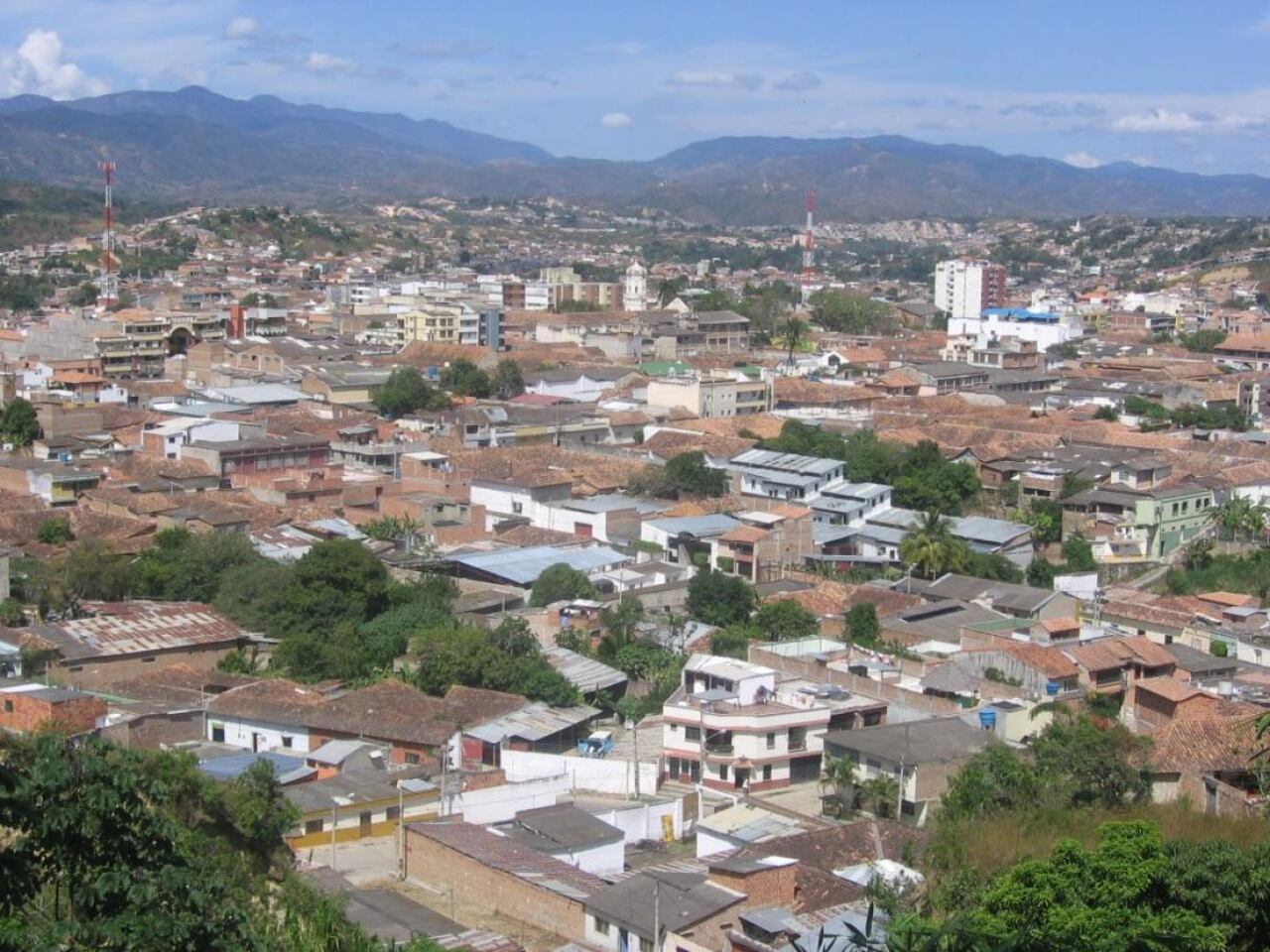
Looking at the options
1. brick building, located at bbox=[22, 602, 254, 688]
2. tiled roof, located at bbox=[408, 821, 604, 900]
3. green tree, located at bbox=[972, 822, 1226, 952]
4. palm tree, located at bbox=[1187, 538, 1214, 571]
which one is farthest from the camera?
palm tree, located at bbox=[1187, 538, 1214, 571]

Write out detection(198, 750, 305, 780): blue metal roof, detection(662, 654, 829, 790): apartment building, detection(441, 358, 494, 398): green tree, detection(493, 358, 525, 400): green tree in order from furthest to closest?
detection(493, 358, 525, 400): green tree, detection(441, 358, 494, 398): green tree, detection(662, 654, 829, 790): apartment building, detection(198, 750, 305, 780): blue metal roof

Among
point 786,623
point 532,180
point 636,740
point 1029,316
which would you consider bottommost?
point 636,740

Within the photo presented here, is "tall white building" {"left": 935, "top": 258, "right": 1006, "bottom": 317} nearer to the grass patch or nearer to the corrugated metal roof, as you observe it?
the corrugated metal roof

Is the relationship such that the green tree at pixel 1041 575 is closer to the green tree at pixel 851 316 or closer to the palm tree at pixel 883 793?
the palm tree at pixel 883 793

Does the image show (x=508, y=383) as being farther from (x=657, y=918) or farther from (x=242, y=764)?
(x=657, y=918)

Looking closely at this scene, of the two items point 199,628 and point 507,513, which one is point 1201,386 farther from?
point 199,628

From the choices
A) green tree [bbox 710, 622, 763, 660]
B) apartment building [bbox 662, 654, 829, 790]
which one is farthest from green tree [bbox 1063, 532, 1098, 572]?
apartment building [bbox 662, 654, 829, 790]

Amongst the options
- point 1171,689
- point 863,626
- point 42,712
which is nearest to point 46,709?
point 42,712
